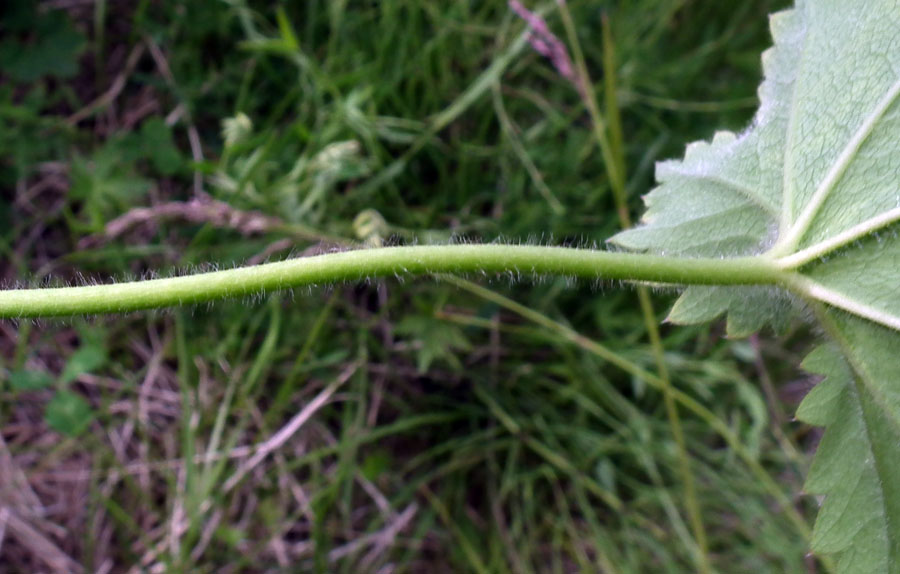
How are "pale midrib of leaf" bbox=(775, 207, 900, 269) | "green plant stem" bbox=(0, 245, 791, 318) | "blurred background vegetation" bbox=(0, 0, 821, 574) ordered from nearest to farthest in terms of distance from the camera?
"green plant stem" bbox=(0, 245, 791, 318)
"pale midrib of leaf" bbox=(775, 207, 900, 269)
"blurred background vegetation" bbox=(0, 0, 821, 574)

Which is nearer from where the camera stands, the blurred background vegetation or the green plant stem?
the green plant stem

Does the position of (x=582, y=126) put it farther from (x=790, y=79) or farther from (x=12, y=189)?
(x=12, y=189)

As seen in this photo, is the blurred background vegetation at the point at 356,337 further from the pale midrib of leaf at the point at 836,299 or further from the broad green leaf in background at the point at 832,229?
the pale midrib of leaf at the point at 836,299

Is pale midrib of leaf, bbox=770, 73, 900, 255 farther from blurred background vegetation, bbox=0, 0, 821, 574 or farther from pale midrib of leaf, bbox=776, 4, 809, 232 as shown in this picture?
blurred background vegetation, bbox=0, 0, 821, 574

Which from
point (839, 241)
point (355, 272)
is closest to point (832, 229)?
point (839, 241)

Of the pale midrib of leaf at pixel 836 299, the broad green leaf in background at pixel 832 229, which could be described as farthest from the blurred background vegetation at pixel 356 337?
the pale midrib of leaf at pixel 836 299

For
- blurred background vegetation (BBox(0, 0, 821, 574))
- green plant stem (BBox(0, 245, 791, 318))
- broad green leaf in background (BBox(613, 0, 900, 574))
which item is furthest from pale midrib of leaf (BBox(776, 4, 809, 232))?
blurred background vegetation (BBox(0, 0, 821, 574))

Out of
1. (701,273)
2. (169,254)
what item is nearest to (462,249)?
(701,273)
